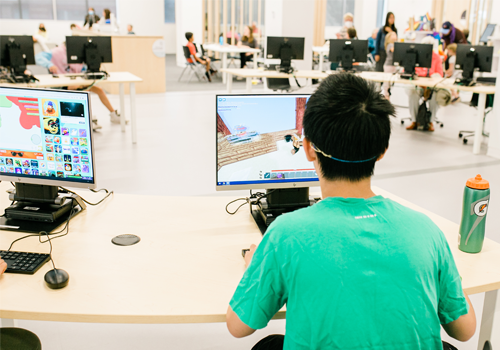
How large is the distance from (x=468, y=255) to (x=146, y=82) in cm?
780

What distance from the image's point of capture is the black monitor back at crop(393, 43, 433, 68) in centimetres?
583

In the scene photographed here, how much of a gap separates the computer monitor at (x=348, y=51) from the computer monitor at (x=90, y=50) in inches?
115

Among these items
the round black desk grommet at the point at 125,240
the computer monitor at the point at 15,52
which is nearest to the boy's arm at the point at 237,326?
the round black desk grommet at the point at 125,240

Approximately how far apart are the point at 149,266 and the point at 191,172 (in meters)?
3.01

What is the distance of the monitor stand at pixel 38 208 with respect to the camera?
1.68 m

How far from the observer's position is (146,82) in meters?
8.59

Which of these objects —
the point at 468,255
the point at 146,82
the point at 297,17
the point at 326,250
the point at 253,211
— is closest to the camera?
the point at 326,250

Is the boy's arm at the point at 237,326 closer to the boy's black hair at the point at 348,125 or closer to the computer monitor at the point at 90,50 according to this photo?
the boy's black hair at the point at 348,125

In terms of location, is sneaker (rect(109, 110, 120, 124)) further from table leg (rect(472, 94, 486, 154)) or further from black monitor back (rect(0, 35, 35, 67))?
table leg (rect(472, 94, 486, 154))

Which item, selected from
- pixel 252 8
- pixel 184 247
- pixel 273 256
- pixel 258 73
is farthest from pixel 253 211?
pixel 252 8

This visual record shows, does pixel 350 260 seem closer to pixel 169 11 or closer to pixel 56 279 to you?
pixel 56 279

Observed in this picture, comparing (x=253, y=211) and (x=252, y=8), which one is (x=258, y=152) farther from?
(x=252, y=8)

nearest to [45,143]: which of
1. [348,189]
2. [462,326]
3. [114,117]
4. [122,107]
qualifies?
[348,189]

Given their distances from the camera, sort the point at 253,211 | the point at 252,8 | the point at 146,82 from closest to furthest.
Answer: the point at 253,211
the point at 146,82
the point at 252,8
